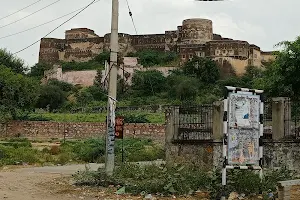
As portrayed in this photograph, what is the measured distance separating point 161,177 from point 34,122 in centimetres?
2626

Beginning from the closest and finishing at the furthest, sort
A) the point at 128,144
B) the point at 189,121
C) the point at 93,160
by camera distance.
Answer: the point at 189,121 → the point at 93,160 → the point at 128,144

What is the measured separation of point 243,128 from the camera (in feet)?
32.3

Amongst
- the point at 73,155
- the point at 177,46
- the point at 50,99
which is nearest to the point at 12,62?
the point at 50,99

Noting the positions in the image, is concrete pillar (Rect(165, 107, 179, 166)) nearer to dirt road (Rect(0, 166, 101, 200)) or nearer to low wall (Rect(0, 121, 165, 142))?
dirt road (Rect(0, 166, 101, 200))

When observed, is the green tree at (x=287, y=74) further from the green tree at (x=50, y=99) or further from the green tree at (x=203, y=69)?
the green tree at (x=203, y=69)

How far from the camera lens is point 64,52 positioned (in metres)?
87.7

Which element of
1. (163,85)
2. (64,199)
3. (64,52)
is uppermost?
(64,52)

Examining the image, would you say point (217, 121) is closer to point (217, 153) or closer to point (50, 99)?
point (217, 153)

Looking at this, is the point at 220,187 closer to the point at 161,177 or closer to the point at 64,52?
the point at 161,177

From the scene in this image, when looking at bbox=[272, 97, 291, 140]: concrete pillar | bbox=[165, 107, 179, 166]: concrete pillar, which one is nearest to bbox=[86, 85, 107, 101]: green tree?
bbox=[165, 107, 179, 166]: concrete pillar

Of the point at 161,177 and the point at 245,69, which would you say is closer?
the point at 161,177

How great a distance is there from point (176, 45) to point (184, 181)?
72252mm

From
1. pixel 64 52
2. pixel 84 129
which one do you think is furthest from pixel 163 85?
pixel 84 129

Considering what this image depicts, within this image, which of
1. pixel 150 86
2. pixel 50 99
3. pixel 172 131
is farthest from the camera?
pixel 150 86
